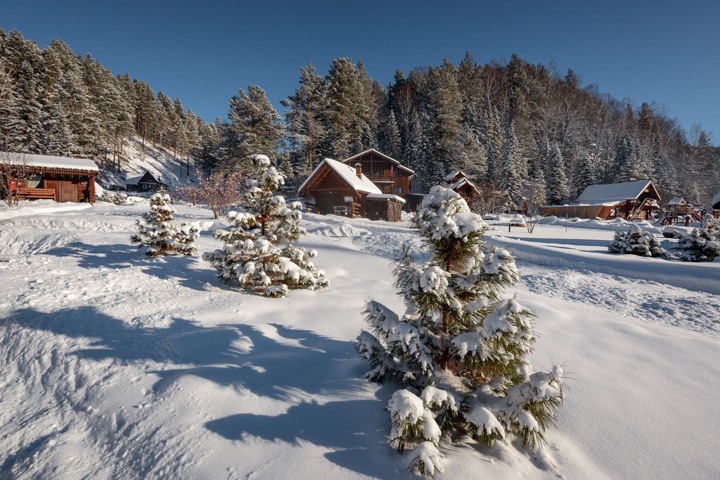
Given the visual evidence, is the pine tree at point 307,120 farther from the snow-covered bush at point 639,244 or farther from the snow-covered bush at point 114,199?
the snow-covered bush at point 639,244

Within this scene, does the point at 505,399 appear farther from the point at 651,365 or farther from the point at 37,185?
the point at 37,185

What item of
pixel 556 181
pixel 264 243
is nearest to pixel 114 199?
pixel 264 243

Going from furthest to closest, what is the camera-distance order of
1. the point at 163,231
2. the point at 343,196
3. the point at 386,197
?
the point at 343,196
the point at 386,197
the point at 163,231

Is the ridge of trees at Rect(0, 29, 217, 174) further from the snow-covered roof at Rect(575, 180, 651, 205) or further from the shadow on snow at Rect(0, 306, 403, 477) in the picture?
the snow-covered roof at Rect(575, 180, 651, 205)

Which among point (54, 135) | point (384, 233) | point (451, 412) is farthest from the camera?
point (54, 135)

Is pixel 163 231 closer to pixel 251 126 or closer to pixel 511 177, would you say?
pixel 251 126

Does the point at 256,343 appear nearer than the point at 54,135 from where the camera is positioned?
Yes

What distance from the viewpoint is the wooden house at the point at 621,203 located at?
42.1m

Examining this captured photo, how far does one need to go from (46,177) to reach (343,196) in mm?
28719

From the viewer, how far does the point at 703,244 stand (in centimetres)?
1302

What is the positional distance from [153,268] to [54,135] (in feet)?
138

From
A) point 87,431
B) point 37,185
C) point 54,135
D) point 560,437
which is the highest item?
point 54,135

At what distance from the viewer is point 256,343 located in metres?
4.91

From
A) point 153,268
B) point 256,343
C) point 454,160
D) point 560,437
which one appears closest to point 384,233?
point 153,268
